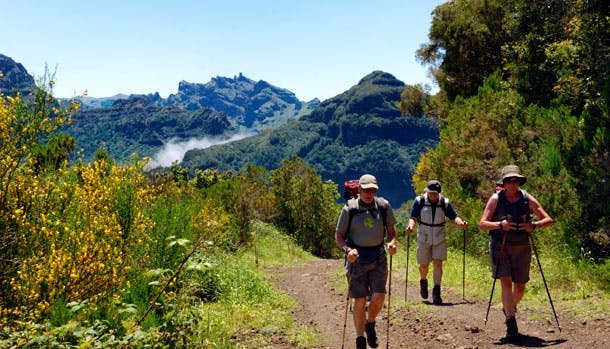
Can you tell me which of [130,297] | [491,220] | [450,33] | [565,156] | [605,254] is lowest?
[130,297]

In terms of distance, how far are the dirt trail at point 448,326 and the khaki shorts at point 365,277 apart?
113cm

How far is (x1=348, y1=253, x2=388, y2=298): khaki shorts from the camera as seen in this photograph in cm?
627

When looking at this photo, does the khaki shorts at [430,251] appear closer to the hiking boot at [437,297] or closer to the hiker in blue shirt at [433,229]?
the hiker in blue shirt at [433,229]

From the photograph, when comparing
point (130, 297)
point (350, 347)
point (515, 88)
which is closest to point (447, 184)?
point (515, 88)

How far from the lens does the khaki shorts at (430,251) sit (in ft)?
31.1

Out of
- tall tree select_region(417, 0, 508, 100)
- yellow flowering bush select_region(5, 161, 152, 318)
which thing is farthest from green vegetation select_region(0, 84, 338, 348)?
tall tree select_region(417, 0, 508, 100)

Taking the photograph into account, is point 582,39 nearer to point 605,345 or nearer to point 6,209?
point 605,345

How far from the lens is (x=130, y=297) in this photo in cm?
718

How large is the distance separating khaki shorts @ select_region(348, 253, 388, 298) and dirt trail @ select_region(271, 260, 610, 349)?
113 centimetres

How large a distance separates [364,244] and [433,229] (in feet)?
12.2

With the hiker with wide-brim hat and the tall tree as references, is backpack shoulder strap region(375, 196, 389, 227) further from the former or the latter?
the tall tree

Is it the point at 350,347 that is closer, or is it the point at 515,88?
the point at 350,347

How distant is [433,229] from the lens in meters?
9.52

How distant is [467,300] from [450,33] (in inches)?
688
